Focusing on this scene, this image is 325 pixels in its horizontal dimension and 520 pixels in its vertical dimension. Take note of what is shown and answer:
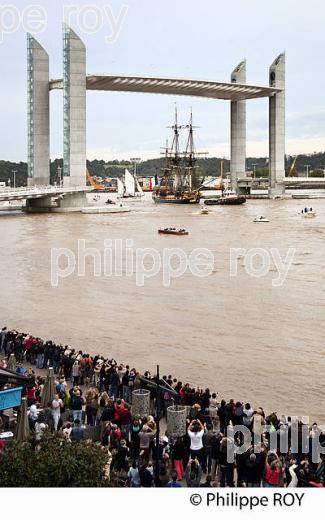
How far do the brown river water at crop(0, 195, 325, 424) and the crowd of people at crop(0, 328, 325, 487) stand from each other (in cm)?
164

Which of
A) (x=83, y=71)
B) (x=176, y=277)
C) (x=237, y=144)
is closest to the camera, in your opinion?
(x=176, y=277)

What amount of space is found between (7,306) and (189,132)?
227ft

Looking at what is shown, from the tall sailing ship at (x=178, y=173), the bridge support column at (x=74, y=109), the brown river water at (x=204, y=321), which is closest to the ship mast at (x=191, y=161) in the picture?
the tall sailing ship at (x=178, y=173)

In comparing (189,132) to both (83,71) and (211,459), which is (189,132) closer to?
(83,71)

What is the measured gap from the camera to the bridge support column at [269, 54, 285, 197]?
74.1 m

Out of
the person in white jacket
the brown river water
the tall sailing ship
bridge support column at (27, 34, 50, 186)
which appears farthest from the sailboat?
the person in white jacket

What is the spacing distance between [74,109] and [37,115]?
536 cm

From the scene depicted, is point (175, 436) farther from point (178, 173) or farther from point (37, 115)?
point (178, 173)

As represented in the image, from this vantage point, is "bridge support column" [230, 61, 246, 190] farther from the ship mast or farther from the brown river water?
the brown river water

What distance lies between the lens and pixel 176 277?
1969cm

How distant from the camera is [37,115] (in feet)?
192

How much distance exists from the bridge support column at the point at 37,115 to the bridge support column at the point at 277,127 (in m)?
24.4

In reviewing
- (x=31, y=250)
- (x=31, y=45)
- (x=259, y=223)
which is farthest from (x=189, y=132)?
(x=31, y=250)

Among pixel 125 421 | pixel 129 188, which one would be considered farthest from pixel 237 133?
pixel 125 421
